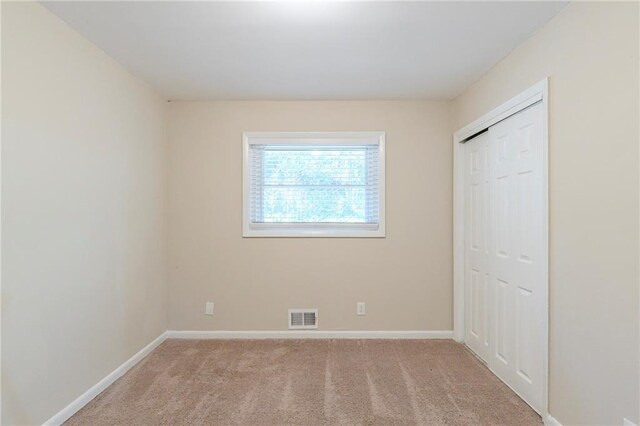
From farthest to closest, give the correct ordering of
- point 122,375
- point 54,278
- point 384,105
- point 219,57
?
1. point 384,105
2. point 122,375
3. point 219,57
4. point 54,278

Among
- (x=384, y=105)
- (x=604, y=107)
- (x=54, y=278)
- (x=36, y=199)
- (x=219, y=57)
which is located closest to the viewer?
(x=604, y=107)

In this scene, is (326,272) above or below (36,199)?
below

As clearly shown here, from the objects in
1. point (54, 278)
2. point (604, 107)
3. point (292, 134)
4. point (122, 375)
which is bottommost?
point (122, 375)

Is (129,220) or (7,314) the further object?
(129,220)

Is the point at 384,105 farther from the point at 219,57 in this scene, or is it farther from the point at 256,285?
the point at 256,285

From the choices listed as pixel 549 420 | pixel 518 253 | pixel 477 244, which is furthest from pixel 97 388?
pixel 477 244

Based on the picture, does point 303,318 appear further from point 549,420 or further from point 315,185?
point 549,420

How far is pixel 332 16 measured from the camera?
6.79ft

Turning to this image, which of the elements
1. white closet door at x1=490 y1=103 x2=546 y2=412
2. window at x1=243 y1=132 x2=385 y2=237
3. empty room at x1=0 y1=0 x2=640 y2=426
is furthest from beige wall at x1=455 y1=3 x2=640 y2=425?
window at x1=243 y1=132 x2=385 y2=237

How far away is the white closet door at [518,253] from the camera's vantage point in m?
2.27

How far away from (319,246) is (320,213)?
0.35 metres

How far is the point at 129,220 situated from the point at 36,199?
3.32 ft

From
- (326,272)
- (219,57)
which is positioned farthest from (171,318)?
(219,57)

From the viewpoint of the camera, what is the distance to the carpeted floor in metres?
2.24
